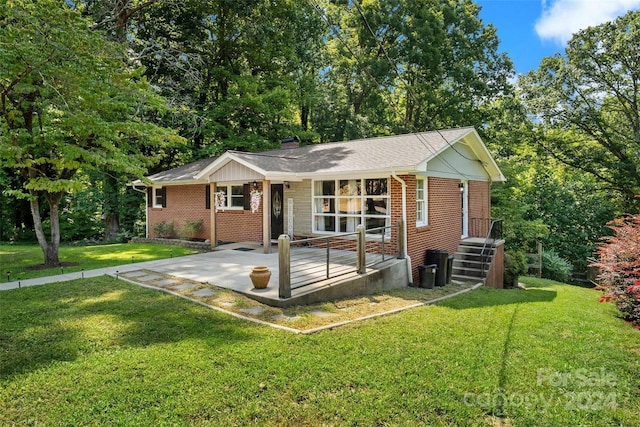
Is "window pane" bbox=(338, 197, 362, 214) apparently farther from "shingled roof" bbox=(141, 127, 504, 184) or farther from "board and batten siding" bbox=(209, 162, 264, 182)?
"board and batten siding" bbox=(209, 162, 264, 182)

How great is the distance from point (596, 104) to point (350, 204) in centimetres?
1938

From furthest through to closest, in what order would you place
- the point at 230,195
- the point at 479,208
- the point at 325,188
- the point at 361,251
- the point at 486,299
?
the point at 479,208
the point at 230,195
the point at 325,188
the point at 486,299
the point at 361,251

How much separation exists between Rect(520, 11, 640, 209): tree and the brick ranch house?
9.64m

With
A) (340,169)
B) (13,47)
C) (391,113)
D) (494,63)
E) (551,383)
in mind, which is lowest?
(551,383)

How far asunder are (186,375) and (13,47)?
7725 mm

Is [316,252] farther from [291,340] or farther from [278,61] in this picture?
[278,61]

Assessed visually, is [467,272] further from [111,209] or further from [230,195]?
[111,209]

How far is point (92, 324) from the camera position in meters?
5.70

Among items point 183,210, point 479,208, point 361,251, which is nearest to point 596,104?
point 479,208

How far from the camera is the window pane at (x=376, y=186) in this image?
11.3m

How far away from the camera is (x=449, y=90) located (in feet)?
90.7

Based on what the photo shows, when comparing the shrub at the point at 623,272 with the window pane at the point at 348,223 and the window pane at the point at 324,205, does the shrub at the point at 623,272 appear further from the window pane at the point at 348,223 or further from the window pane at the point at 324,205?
the window pane at the point at 324,205

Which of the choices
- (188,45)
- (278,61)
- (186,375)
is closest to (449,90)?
(278,61)

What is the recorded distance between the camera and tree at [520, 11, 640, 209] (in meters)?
20.4
